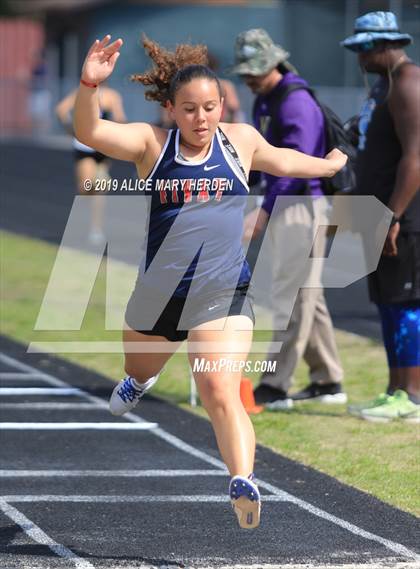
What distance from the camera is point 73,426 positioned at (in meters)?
8.68

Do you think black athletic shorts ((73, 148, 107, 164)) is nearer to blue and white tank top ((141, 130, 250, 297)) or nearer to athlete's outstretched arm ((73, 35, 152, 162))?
blue and white tank top ((141, 130, 250, 297))

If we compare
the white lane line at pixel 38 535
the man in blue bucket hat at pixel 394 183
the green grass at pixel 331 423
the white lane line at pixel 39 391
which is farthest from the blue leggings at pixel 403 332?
the white lane line at pixel 38 535

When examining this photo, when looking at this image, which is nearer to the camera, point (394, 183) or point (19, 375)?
point (394, 183)

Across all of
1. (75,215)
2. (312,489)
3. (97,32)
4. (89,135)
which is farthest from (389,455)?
(97,32)

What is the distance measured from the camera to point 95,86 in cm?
561

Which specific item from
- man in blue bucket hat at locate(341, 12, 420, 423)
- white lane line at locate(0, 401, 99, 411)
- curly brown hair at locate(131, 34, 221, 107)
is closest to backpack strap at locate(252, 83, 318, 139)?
man in blue bucket hat at locate(341, 12, 420, 423)

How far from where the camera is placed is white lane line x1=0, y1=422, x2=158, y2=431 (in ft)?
28.2

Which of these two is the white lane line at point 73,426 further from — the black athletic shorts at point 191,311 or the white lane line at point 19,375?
the black athletic shorts at point 191,311

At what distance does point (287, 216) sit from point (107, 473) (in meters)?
2.33

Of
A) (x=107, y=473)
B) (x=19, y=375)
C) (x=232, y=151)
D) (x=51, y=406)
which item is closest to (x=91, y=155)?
(x=19, y=375)

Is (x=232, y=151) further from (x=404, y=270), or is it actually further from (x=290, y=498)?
(x=404, y=270)

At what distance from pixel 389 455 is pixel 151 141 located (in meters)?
2.88

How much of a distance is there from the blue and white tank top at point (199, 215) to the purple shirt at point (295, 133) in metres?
2.77

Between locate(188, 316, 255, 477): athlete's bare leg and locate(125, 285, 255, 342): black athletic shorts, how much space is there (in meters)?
0.04
